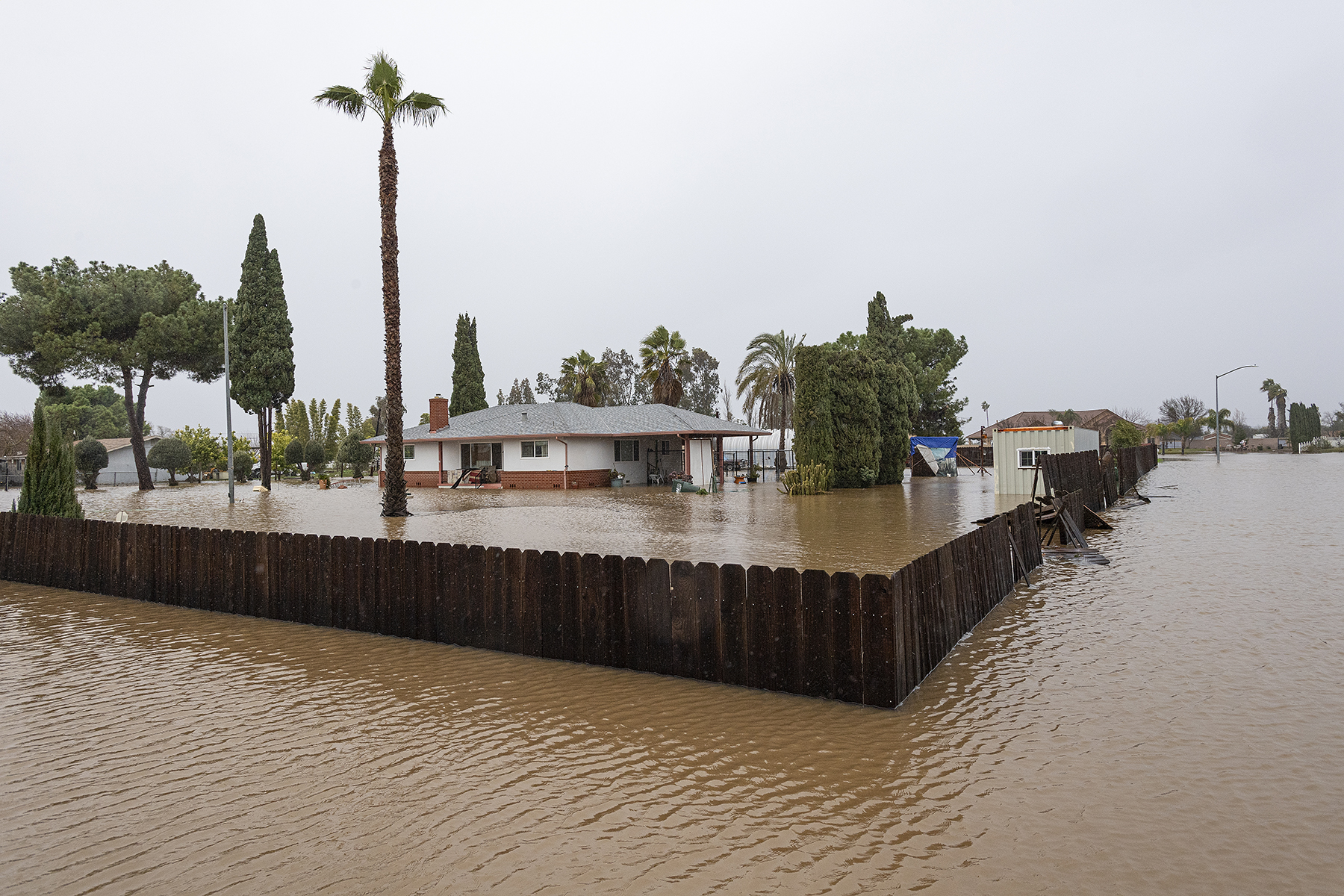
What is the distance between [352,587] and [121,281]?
143 feet

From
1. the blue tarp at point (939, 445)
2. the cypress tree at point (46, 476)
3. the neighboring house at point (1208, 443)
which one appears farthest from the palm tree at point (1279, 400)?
the cypress tree at point (46, 476)

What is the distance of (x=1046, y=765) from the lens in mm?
4859

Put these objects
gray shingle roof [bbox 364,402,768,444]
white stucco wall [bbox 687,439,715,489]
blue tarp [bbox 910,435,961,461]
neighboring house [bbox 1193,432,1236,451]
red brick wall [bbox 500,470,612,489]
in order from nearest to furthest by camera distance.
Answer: gray shingle roof [bbox 364,402,768,444] < red brick wall [bbox 500,470,612,489] < white stucco wall [bbox 687,439,715,489] < blue tarp [bbox 910,435,961,461] < neighboring house [bbox 1193,432,1236,451]

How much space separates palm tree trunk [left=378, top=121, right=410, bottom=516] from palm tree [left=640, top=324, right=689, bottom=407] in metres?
30.2

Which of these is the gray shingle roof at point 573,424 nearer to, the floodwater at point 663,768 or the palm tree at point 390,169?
the palm tree at point 390,169

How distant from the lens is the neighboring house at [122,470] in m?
54.1

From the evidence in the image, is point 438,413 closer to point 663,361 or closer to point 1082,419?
point 663,361

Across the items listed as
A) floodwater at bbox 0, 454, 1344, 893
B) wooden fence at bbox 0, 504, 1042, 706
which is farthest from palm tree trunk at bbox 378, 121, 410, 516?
floodwater at bbox 0, 454, 1344, 893

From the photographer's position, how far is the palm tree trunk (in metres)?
23.5

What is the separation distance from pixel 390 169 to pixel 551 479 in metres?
18.0

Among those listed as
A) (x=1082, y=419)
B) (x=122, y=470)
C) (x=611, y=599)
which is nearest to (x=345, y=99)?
(x=611, y=599)

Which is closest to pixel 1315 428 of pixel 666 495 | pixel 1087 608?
pixel 666 495

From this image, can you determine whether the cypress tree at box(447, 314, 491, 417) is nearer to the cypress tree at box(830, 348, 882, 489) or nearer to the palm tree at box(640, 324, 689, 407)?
the palm tree at box(640, 324, 689, 407)

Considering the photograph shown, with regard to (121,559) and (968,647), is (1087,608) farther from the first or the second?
(121,559)
